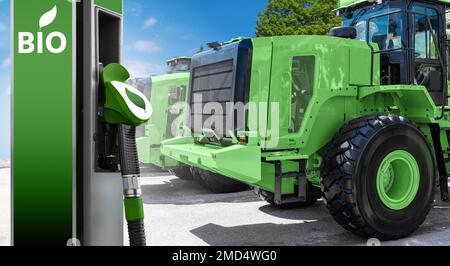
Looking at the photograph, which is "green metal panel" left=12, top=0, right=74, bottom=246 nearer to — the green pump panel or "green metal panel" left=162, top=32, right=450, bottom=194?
the green pump panel

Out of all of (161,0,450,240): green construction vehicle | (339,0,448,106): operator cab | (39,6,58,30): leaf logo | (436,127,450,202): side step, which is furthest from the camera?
(339,0,448,106): operator cab

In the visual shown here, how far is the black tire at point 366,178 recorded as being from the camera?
4.69 m

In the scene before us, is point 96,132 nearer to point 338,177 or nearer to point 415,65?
point 338,177

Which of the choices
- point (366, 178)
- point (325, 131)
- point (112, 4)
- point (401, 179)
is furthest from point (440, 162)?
point (112, 4)

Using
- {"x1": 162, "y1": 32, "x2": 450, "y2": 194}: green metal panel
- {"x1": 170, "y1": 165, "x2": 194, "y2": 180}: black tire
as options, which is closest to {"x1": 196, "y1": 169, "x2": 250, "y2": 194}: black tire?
{"x1": 170, "y1": 165, "x2": 194, "y2": 180}: black tire

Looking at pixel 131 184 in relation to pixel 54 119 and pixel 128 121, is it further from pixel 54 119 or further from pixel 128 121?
pixel 54 119

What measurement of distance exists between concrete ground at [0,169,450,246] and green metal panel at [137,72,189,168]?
3.18 feet

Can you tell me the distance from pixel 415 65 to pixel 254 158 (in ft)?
9.26

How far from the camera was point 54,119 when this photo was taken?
168 cm

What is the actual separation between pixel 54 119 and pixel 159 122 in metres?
7.21

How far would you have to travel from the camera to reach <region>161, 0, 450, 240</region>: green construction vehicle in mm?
4738

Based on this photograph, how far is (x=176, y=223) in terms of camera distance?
18.9 feet

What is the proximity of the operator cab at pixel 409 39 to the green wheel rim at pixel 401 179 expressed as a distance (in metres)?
1.20
